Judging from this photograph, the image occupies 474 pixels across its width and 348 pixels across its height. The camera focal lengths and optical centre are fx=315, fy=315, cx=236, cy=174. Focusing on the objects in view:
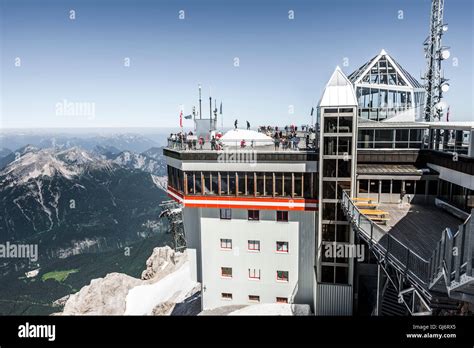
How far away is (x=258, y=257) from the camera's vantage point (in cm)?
2716

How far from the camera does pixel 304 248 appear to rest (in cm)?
2634

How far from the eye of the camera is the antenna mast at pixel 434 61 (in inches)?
1474

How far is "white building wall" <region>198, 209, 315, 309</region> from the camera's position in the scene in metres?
26.5

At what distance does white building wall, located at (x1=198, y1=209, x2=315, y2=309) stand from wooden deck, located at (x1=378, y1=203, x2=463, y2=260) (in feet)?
24.1

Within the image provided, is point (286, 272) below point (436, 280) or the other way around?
below

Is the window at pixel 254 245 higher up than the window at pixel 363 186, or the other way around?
the window at pixel 363 186

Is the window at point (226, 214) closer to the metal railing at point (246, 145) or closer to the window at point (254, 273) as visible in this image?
the window at point (254, 273)

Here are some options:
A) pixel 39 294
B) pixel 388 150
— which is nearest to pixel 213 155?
pixel 388 150

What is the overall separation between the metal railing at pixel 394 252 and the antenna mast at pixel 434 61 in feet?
89.5

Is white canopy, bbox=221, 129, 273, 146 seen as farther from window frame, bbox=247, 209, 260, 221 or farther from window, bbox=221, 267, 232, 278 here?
window, bbox=221, 267, 232, 278

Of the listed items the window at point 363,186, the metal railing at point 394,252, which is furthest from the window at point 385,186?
the metal railing at point 394,252

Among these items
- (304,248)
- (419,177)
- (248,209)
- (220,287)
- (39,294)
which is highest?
(419,177)
